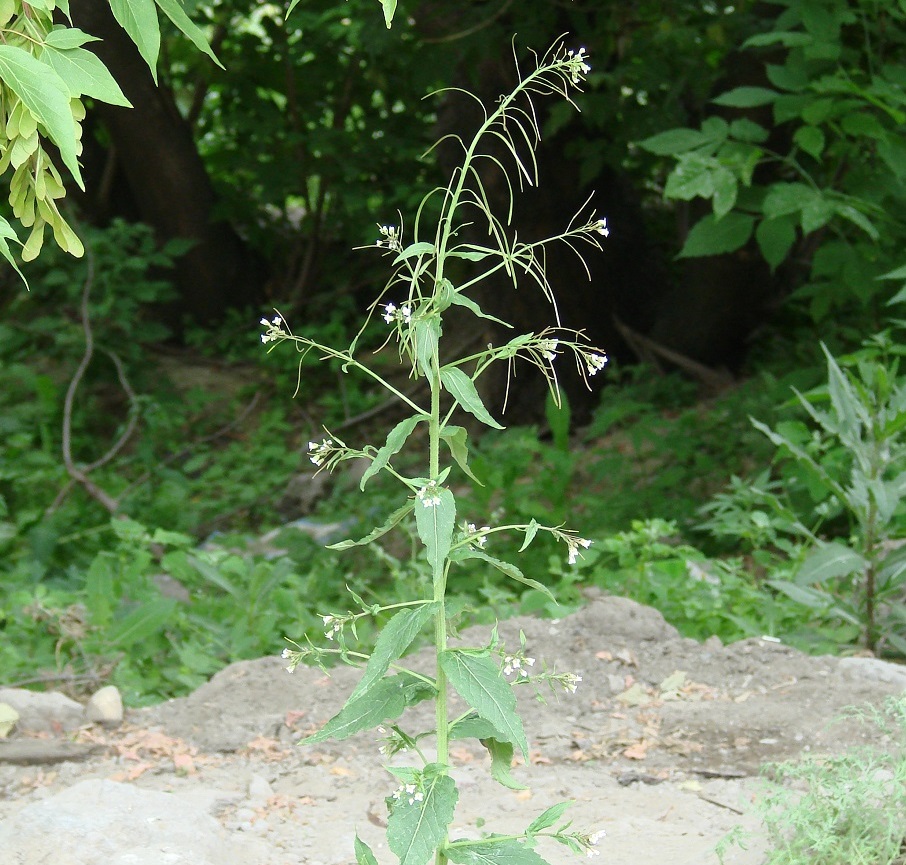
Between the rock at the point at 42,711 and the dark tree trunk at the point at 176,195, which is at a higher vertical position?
the dark tree trunk at the point at 176,195

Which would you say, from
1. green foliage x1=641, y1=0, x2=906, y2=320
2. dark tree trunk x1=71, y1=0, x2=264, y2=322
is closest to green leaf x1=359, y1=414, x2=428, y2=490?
green foliage x1=641, y1=0, x2=906, y2=320

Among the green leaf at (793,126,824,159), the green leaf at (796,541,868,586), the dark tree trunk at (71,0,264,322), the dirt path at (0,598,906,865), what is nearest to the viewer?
the dirt path at (0,598,906,865)

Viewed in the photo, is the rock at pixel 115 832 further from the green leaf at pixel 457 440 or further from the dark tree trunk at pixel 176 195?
the dark tree trunk at pixel 176 195

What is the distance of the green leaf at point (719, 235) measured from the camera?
4371 millimetres

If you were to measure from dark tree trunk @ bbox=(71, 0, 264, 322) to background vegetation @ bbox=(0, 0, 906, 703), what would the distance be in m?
0.02

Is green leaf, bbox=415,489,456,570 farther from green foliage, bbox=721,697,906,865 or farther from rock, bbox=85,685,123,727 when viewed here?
rock, bbox=85,685,123,727

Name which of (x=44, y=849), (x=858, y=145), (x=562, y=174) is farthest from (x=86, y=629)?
(x=562, y=174)

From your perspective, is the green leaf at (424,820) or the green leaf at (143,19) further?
the green leaf at (143,19)

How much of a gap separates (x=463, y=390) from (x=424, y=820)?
0.60 metres

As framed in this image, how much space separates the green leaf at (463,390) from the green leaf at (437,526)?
0.12 meters

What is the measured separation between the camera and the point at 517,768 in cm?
270

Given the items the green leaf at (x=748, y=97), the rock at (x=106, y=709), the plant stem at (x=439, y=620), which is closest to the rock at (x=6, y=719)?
the rock at (x=106, y=709)

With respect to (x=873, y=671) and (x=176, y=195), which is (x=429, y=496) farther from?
(x=176, y=195)

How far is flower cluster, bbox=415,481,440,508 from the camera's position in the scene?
4.82 feet
